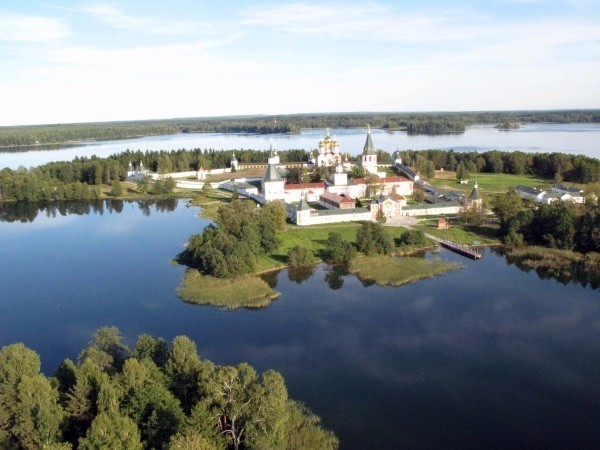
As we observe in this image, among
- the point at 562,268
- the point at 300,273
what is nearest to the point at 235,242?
the point at 300,273

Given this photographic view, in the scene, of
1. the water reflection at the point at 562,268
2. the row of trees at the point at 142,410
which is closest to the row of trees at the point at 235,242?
the row of trees at the point at 142,410

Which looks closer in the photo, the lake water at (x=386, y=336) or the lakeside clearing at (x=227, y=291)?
the lake water at (x=386, y=336)

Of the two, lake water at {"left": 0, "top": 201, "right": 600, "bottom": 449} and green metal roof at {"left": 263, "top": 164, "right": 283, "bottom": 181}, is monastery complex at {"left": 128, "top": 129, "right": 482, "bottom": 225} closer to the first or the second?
green metal roof at {"left": 263, "top": 164, "right": 283, "bottom": 181}

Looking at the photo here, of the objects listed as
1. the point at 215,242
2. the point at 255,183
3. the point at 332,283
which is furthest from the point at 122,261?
the point at 255,183

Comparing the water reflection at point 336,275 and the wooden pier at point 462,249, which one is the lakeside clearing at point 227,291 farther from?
the wooden pier at point 462,249

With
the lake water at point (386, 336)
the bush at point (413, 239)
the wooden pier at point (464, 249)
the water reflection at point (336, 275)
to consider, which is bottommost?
the lake water at point (386, 336)

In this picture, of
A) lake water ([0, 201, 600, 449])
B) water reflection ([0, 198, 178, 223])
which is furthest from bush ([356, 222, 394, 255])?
water reflection ([0, 198, 178, 223])

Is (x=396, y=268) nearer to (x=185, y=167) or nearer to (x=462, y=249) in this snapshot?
(x=462, y=249)
